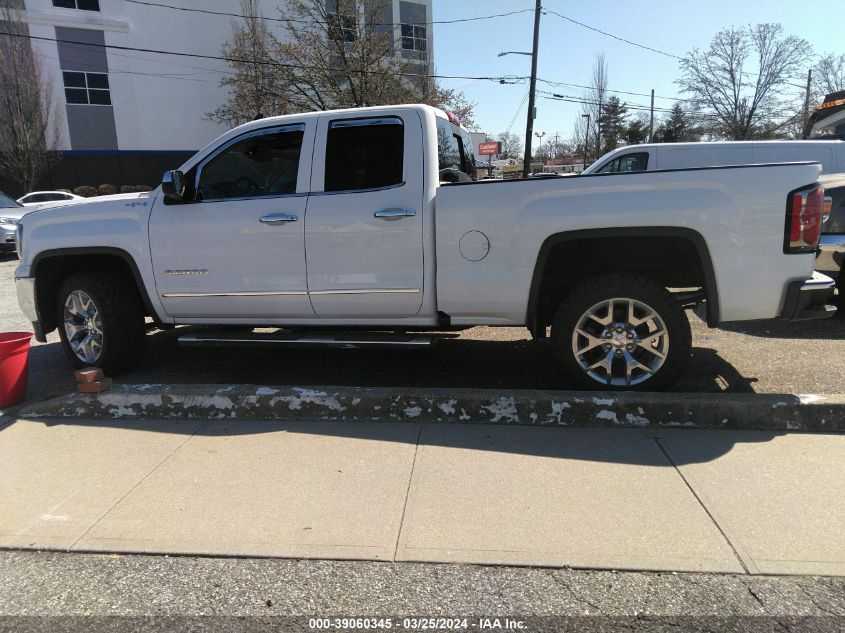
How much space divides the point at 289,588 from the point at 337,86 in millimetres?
25824

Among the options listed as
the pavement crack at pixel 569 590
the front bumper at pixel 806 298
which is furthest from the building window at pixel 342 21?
the pavement crack at pixel 569 590

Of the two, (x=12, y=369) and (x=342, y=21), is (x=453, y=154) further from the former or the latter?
(x=342, y=21)

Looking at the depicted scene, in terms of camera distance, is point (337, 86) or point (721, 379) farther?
point (337, 86)

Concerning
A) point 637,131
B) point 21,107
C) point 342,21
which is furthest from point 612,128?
point 21,107

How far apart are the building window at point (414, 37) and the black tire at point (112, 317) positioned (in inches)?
1283

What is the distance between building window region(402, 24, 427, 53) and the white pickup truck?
32512 millimetres

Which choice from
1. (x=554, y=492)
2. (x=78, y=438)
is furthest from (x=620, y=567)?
(x=78, y=438)

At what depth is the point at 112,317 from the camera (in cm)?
498

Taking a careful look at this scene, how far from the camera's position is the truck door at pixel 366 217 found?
4324 millimetres

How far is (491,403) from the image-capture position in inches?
162

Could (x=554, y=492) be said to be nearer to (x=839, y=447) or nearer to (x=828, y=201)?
(x=839, y=447)

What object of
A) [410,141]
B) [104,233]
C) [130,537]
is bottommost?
[130,537]

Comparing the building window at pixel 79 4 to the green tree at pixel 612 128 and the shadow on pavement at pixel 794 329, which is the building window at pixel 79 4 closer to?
the shadow on pavement at pixel 794 329

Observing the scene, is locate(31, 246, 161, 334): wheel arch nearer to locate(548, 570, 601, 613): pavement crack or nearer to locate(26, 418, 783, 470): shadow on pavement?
locate(26, 418, 783, 470): shadow on pavement
